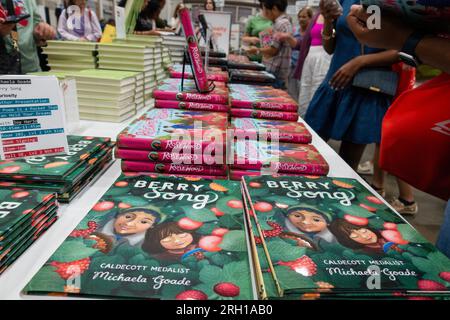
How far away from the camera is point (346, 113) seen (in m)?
1.85

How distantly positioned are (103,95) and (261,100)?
0.69 metres

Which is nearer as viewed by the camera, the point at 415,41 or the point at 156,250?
the point at 156,250

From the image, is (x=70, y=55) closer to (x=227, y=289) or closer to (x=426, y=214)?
(x=227, y=289)

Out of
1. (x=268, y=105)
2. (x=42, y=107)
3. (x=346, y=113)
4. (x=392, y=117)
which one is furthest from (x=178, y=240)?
(x=346, y=113)

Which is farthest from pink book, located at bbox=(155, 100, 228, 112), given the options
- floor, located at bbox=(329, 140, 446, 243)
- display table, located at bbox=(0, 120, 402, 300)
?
floor, located at bbox=(329, 140, 446, 243)

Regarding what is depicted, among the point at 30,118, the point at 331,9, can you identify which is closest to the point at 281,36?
the point at 331,9

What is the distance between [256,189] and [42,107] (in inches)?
25.4

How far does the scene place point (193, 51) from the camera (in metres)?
1.42

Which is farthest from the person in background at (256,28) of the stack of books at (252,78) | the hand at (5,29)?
the hand at (5,29)

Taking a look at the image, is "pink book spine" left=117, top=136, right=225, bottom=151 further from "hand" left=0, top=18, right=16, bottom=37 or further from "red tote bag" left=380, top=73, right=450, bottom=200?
"hand" left=0, top=18, right=16, bottom=37

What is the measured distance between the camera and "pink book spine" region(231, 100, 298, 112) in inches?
56.7

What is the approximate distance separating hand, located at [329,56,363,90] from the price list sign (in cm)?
135

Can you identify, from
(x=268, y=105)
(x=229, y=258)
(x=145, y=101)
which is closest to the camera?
(x=229, y=258)
